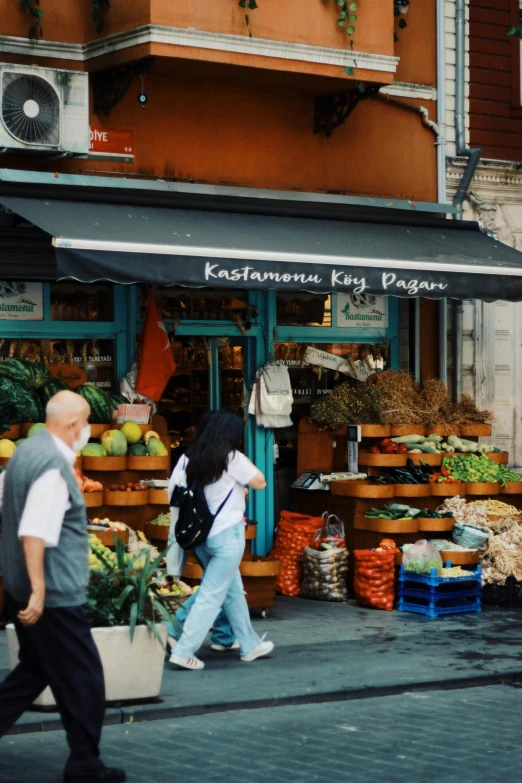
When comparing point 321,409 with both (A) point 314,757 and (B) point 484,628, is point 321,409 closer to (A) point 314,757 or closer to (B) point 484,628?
(B) point 484,628

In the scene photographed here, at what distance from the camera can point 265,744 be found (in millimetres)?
7402

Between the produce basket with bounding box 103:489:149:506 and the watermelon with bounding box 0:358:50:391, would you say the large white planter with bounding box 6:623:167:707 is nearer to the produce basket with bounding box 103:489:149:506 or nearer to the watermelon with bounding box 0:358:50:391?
the produce basket with bounding box 103:489:149:506

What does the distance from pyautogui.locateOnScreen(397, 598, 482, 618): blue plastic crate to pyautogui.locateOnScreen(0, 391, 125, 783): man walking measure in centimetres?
582

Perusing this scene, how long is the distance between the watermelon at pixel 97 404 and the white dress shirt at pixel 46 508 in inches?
224

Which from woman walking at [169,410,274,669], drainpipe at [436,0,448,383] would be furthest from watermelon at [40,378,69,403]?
drainpipe at [436,0,448,383]

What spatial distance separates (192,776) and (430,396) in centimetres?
733

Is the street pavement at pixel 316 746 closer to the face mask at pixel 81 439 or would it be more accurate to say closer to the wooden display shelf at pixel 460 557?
the face mask at pixel 81 439

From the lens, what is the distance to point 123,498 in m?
11.5

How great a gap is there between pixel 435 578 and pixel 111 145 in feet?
16.3

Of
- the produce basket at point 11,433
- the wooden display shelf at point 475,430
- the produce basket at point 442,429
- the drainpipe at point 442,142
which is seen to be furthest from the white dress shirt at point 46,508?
the drainpipe at point 442,142

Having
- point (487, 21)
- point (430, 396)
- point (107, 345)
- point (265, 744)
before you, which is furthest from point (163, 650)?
point (487, 21)

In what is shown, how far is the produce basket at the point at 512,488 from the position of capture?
1316 cm

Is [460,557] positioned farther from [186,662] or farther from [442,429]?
[186,662]

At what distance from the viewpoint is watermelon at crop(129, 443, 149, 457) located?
465 inches
